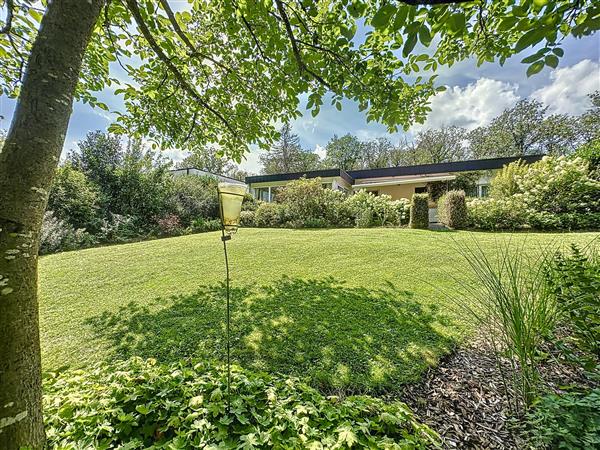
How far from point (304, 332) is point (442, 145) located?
3317cm

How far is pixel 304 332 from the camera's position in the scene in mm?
2971

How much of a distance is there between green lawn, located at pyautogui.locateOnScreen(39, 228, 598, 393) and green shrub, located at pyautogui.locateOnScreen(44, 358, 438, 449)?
2.18 feet

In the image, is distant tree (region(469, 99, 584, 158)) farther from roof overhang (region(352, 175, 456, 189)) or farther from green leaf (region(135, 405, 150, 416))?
green leaf (region(135, 405, 150, 416))

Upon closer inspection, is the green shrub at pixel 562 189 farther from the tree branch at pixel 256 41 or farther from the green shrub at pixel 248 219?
the green shrub at pixel 248 219

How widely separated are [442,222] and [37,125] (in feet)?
40.3

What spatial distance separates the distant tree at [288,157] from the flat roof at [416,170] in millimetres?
16312

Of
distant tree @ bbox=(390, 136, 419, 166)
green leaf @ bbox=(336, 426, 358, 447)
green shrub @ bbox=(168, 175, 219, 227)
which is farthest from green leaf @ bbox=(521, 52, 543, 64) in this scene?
distant tree @ bbox=(390, 136, 419, 166)

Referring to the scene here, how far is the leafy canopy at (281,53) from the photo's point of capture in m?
1.61

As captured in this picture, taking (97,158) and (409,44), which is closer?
(409,44)

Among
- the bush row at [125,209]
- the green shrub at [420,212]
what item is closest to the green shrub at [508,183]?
the green shrub at [420,212]

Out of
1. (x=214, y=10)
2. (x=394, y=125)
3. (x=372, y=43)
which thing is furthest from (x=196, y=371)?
(x=214, y=10)

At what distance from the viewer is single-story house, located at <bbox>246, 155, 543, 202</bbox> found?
1580cm

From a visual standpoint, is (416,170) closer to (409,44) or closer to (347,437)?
(409,44)

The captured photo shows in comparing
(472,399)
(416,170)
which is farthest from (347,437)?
(416,170)
